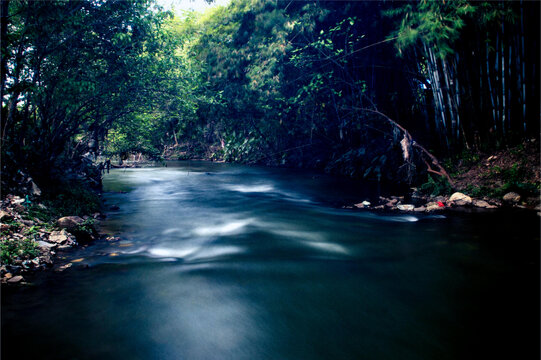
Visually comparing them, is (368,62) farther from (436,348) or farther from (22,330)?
(22,330)

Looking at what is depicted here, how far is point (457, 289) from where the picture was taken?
3.45 m

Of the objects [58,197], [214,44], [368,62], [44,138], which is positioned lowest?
[58,197]

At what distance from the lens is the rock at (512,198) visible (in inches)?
246

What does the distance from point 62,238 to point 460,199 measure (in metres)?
7.07

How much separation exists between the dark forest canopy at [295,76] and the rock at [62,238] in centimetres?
182

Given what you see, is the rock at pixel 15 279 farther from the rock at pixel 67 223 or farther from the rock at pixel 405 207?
the rock at pixel 405 207

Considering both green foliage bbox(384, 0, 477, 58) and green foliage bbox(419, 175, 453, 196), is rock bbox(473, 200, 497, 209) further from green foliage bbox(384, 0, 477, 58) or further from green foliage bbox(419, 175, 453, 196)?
green foliage bbox(384, 0, 477, 58)

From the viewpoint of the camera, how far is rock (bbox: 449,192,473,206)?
6.76 meters

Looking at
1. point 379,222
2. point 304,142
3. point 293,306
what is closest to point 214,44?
point 304,142

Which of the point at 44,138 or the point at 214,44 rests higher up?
the point at 214,44

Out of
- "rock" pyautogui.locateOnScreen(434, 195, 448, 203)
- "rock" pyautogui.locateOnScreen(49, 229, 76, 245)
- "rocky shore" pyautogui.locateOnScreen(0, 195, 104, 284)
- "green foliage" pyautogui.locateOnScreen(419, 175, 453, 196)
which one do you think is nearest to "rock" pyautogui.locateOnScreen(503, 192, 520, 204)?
"rock" pyautogui.locateOnScreen(434, 195, 448, 203)

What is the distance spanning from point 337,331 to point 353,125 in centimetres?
1064

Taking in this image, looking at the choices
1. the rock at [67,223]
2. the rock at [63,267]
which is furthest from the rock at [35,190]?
the rock at [63,267]

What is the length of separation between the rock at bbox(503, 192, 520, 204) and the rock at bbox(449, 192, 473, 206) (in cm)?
58
